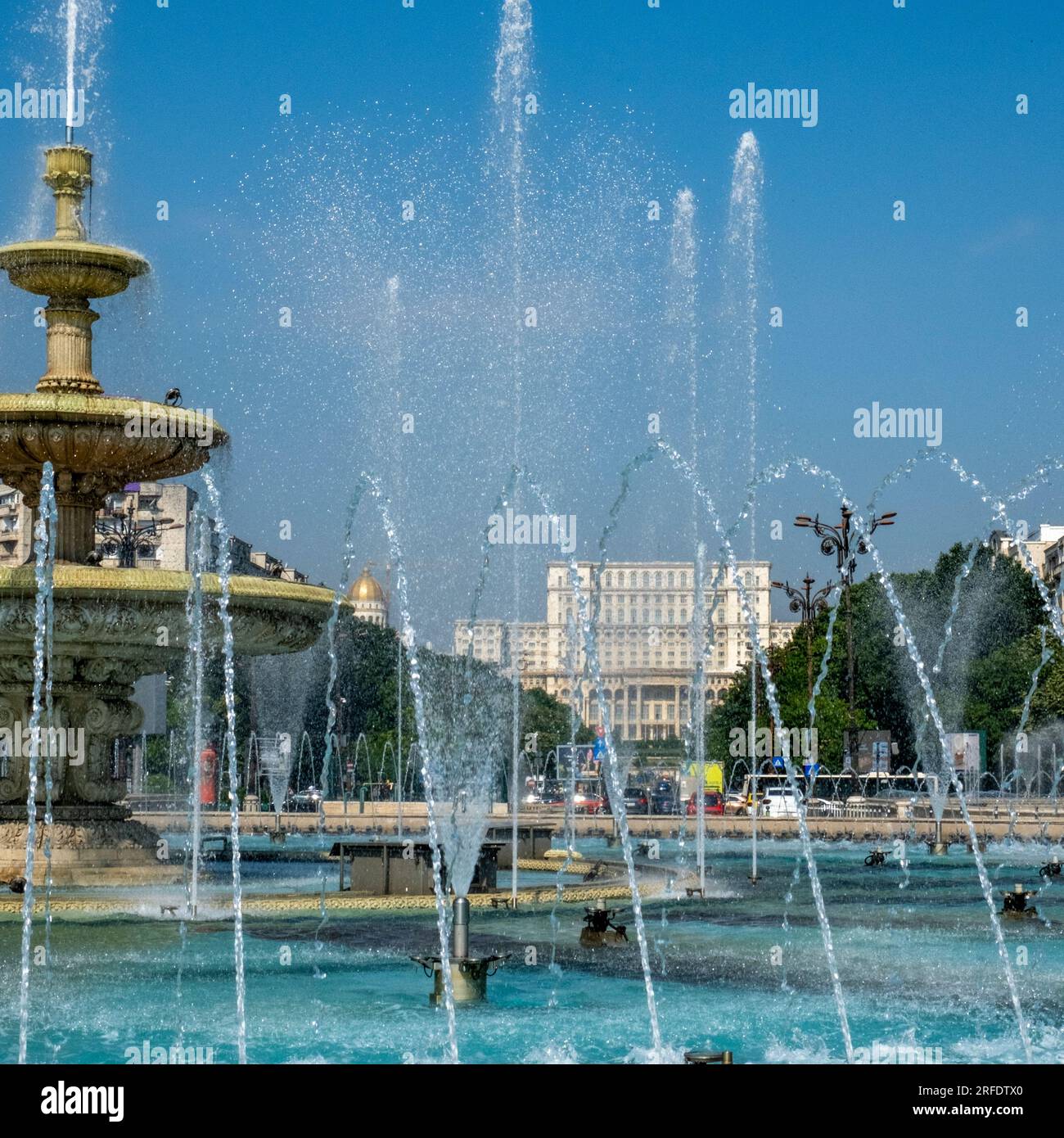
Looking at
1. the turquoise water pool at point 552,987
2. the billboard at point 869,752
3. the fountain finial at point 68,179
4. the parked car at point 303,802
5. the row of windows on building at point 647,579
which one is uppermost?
the row of windows on building at point 647,579

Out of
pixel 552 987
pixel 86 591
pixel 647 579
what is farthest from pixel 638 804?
pixel 647 579

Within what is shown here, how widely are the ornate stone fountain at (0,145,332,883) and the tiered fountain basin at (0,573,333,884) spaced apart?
2 cm

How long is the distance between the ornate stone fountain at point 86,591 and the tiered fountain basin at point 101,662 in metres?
0.02

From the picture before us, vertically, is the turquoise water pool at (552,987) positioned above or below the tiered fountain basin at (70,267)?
below

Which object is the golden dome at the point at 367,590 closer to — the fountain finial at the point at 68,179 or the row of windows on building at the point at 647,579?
the row of windows on building at the point at 647,579

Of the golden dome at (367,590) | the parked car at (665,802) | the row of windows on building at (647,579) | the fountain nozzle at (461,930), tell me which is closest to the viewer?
the fountain nozzle at (461,930)

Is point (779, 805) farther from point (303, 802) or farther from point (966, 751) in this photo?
point (303, 802)

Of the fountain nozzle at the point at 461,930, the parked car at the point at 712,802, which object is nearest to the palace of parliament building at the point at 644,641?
the parked car at the point at 712,802

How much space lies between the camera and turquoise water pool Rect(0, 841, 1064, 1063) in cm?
988

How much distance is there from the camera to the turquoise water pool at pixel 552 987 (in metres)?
9.88

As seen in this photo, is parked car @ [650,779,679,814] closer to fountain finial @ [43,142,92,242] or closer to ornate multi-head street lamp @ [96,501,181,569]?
ornate multi-head street lamp @ [96,501,181,569]

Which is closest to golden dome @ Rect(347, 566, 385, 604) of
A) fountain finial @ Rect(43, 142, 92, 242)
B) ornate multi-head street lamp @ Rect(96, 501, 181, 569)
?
ornate multi-head street lamp @ Rect(96, 501, 181, 569)

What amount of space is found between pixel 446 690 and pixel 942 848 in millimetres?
47074
